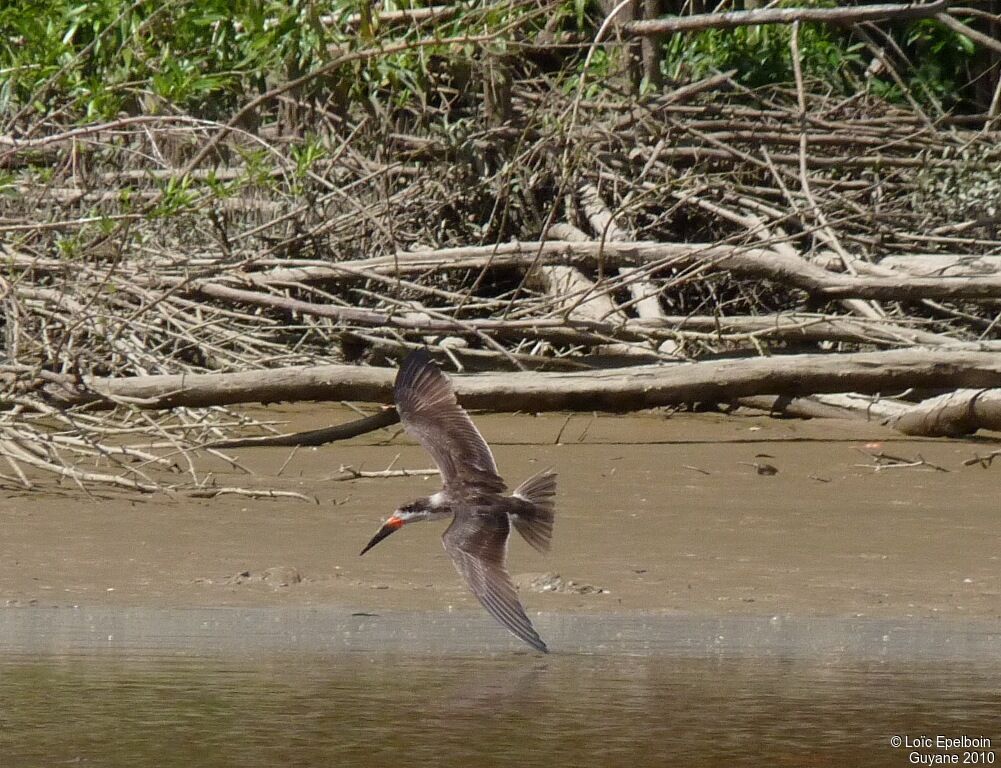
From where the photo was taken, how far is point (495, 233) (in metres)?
9.18

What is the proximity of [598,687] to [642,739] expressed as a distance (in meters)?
0.45

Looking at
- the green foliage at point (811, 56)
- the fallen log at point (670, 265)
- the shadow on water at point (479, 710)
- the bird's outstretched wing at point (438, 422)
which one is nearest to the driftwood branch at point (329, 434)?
the fallen log at point (670, 265)

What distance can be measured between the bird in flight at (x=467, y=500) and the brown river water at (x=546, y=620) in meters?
0.25

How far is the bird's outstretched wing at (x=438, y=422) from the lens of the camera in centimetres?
525

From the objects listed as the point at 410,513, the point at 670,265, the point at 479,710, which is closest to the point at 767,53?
the point at 670,265

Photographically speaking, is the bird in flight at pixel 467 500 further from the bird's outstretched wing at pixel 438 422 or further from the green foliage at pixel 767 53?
the green foliage at pixel 767 53

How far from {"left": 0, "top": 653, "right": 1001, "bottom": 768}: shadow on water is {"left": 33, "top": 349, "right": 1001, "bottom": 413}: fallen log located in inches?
103

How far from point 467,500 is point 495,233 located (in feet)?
13.9

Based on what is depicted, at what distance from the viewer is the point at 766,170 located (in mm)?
8953

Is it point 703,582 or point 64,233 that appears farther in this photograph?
point 64,233

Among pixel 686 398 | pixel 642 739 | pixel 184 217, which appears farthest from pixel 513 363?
pixel 642 739

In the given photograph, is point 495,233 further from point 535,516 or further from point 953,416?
point 535,516

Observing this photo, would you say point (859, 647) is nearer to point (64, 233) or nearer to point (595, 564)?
point (595, 564)

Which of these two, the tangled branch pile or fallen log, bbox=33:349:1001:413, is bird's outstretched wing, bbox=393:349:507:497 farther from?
fallen log, bbox=33:349:1001:413
